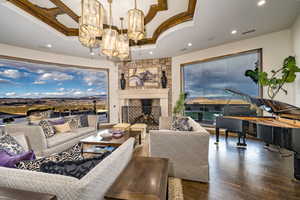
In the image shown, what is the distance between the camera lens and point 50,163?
907mm

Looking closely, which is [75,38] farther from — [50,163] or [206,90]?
[206,90]

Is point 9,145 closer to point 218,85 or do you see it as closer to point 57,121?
point 57,121

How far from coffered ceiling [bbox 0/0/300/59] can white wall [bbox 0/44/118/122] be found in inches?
11.9

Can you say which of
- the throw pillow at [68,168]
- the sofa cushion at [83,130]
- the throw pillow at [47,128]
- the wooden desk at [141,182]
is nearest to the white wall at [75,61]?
the sofa cushion at [83,130]

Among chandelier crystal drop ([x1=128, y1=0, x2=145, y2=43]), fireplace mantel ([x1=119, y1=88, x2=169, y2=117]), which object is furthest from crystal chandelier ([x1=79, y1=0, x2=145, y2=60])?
fireplace mantel ([x1=119, y1=88, x2=169, y2=117])

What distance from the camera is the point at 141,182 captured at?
1062 millimetres

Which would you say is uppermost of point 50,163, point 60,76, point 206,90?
point 60,76

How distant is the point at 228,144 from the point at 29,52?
6863mm

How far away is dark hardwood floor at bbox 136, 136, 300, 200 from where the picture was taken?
1739 mm

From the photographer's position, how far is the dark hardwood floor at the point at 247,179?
174 cm

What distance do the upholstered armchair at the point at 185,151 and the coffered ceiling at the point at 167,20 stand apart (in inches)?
94.5

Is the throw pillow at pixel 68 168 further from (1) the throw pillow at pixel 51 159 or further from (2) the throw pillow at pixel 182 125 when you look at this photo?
(2) the throw pillow at pixel 182 125

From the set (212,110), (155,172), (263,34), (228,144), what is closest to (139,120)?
(212,110)

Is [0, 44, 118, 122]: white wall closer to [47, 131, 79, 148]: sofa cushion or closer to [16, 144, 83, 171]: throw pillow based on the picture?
[47, 131, 79, 148]: sofa cushion
